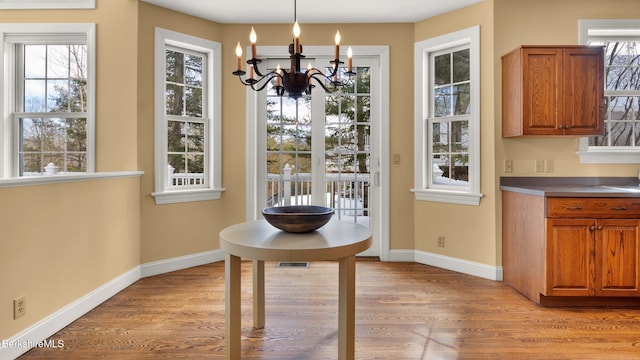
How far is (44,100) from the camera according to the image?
3408mm

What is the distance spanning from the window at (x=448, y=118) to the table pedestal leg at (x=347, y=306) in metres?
2.15

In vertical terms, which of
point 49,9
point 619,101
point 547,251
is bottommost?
point 547,251

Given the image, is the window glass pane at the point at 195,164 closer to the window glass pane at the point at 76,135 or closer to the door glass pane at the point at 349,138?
the window glass pane at the point at 76,135

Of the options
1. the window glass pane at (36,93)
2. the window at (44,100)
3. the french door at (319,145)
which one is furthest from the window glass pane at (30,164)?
the french door at (319,145)

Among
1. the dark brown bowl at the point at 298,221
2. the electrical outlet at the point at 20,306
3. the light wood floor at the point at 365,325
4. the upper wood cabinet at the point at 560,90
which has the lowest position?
the light wood floor at the point at 365,325

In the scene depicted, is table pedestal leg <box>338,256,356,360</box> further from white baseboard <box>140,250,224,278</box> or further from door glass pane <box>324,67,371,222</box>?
white baseboard <box>140,250,224,278</box>

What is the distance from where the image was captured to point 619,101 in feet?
11.0

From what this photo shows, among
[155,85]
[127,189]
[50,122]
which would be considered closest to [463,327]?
[127,189]

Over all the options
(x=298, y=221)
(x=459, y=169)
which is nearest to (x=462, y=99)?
(x=459, y=169)

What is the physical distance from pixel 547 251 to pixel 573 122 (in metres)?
1.18

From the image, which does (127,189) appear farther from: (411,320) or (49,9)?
(411,320)

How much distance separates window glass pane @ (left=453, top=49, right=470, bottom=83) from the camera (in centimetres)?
355

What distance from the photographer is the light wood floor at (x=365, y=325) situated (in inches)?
81.2

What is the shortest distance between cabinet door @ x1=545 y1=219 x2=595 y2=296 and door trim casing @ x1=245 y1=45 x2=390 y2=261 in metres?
1.62
